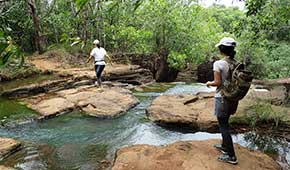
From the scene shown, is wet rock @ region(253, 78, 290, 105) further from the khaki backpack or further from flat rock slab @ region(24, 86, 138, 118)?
the khaki backpack

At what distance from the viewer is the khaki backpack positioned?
4.84 metres

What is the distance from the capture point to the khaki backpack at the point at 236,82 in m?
4.84

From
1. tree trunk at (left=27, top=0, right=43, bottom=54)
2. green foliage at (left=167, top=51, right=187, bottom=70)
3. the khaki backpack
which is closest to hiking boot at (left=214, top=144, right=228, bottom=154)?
the khaki backpack

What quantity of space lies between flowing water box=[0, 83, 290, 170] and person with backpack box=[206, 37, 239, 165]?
1438 mm

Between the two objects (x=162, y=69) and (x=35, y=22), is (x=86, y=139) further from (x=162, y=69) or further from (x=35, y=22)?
(x=162, y=69)

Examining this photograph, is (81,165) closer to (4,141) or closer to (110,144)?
(110,144)

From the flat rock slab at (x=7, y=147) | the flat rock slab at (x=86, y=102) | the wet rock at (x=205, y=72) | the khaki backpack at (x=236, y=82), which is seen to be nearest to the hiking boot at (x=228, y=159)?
the khaki backpack at (x=236, y=82)

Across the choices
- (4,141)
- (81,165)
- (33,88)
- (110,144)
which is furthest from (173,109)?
(33,88)

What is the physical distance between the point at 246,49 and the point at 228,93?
59.8 feet

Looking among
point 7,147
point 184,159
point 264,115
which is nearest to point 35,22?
point 7,147

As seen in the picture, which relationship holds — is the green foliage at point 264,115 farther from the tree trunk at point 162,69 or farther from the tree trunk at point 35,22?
the tree trunk at point 162,69

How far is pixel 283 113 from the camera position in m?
7.49

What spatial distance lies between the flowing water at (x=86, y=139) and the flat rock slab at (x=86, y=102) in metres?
0.31

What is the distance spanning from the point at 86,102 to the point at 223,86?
6.23m
